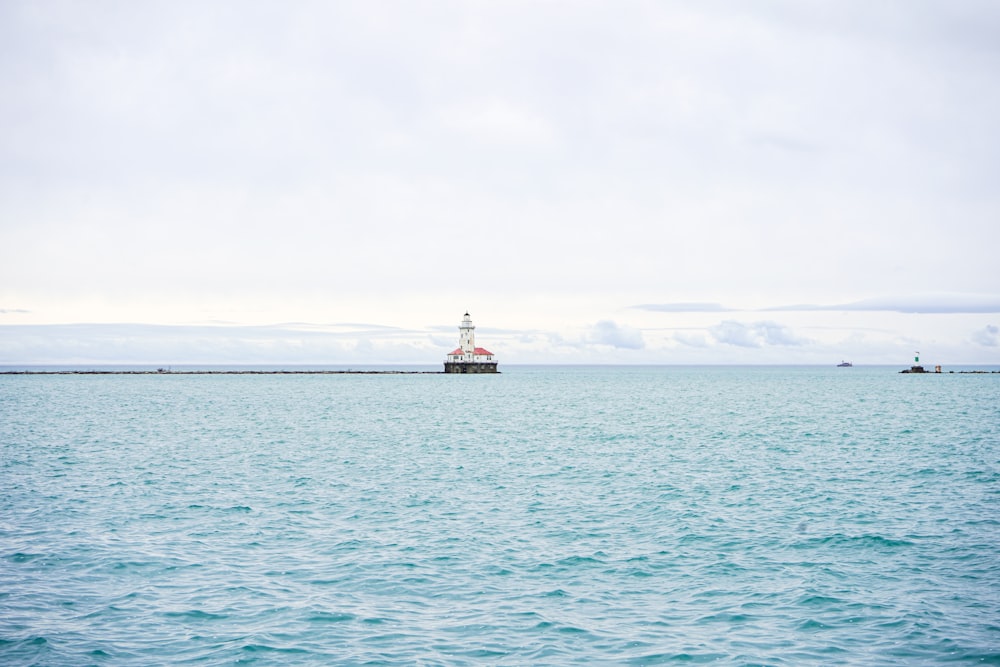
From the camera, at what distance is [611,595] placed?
16.2 metres

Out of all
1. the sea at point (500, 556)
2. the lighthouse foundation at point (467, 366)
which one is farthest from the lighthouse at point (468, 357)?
the sea at point (500, 556)

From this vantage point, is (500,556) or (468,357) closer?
(500,556)

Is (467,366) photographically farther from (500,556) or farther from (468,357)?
(500,556)

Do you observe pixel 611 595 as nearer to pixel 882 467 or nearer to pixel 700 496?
pixel 700 496

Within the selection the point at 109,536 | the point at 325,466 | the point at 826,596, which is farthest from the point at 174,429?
the point at 826,596

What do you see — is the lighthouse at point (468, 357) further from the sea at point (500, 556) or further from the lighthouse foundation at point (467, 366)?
the sea at point (500, 556)

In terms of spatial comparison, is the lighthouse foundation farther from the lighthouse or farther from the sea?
the sea

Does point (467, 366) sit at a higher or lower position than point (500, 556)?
higher

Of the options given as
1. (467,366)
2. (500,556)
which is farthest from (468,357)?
(500,556)

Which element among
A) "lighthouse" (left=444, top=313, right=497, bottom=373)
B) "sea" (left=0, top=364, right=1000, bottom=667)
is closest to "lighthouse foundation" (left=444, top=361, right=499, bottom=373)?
"lighthouse" (left=444, top=313, right=497, bottom=373)

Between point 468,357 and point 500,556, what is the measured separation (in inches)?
6687

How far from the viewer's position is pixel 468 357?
18900 cm

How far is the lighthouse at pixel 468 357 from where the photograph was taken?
185475mm

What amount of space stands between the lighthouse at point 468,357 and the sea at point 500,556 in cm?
14209
